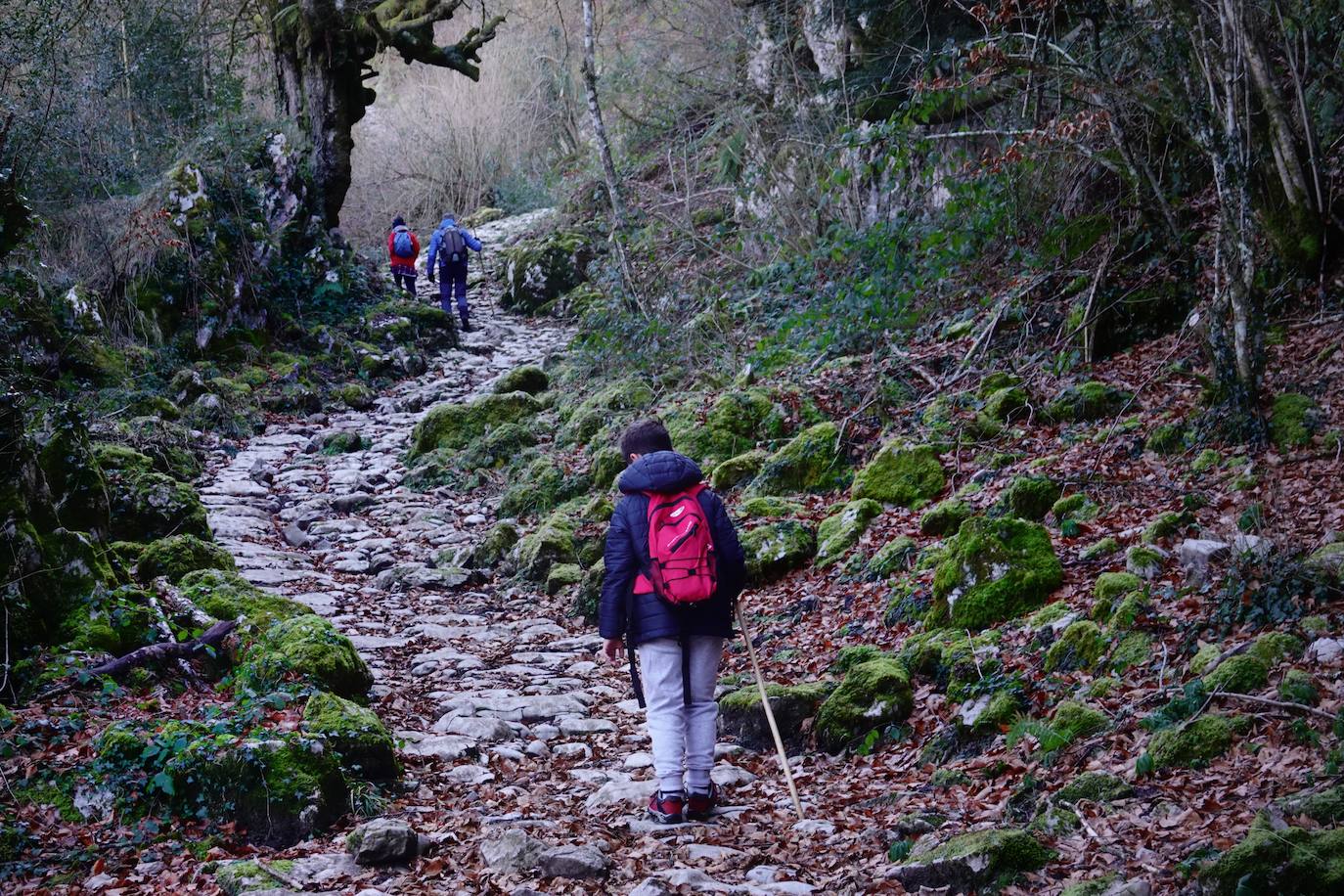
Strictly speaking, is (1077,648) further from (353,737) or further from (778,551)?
(353,737)

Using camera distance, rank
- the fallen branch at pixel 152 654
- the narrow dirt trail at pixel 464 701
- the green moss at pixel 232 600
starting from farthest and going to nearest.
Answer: the green moss at pixel 232 600
the fallen branch at pixel 152 654
the narrow dirt trail at pixel 464 701

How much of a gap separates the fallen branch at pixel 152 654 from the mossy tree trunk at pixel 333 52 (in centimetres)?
1509

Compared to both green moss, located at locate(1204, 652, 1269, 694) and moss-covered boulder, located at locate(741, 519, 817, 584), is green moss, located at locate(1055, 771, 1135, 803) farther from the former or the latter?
moss-covered boulder, located at locate(741, 519, 817, 584)

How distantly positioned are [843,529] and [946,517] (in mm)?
993

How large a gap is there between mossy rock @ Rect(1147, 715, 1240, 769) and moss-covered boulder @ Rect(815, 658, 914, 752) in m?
1.64

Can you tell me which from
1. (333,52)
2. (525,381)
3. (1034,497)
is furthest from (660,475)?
(333,52)

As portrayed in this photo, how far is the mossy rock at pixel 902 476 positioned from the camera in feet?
26.6

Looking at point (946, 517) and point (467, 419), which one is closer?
point (946, 517)

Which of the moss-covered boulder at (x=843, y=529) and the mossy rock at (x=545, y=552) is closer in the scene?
the moss-covered boulder at (x=843, y=529)

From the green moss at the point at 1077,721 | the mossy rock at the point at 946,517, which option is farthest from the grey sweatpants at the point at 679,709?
the mossy rock at the point at 946,517

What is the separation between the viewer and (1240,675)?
425cm

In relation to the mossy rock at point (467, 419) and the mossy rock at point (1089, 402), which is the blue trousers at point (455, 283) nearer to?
the mossy rock at point (467, 419)

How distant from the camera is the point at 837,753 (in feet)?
18.1

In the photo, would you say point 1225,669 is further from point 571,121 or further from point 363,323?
point 571,121
